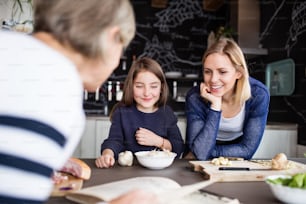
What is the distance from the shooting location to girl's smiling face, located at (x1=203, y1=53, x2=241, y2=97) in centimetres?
142

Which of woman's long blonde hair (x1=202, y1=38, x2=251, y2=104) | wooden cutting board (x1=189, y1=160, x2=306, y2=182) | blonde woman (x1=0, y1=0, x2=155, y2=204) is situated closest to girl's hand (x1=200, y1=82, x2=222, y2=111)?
woman's long blonde hair (x1=202, y1=38, x2=251, y2=104)

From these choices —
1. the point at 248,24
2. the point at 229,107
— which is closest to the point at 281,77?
the point at 248,24

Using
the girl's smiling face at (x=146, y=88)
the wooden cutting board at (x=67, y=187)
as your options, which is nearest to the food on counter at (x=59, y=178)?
the wooden cutting board at (x=67, y=187)

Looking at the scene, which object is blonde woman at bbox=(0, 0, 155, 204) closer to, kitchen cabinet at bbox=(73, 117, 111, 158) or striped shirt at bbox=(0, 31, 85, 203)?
striped shirt at bbox=(0, 31, 85, 203)

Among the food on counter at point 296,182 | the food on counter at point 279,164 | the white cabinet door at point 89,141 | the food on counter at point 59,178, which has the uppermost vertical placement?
the food on counter at point 296,182

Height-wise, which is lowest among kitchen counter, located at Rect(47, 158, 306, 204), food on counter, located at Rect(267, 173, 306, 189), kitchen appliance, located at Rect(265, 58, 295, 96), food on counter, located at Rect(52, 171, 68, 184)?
kitchen counter, located at Rect(47, 158, 306, 204)

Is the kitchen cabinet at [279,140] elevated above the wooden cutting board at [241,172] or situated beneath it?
situated beneath

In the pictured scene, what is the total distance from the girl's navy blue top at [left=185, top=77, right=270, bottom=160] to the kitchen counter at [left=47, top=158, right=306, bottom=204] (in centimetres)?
18

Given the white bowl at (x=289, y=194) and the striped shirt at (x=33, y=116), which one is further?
the white bowl at (x=289, y=194)

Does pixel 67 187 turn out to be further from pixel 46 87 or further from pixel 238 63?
pixel 238 63

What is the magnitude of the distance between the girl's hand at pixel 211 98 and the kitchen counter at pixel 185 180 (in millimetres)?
307

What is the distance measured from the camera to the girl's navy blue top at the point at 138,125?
149 cm

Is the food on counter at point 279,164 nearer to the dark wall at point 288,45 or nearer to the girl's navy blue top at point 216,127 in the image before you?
the girl's navy blue top at point 216,127

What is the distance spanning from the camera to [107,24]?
501mm
